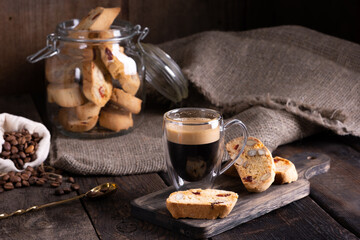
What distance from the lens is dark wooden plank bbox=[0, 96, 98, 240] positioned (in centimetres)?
108

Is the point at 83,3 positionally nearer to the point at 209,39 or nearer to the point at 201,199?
the point at 209,39

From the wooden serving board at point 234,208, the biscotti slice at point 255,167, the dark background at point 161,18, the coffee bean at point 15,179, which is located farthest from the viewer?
the dark background at point 161,18

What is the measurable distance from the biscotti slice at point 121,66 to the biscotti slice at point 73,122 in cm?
13

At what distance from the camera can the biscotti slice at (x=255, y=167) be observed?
1181 millimetres

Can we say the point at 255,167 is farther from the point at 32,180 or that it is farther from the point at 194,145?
the point at 32,180

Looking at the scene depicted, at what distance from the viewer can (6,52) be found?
2.04 m

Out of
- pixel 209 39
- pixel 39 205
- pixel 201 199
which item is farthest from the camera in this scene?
pixel 209 39

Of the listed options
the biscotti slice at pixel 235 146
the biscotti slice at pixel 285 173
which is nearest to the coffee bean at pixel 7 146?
the biscotti slice at pixel 235 146

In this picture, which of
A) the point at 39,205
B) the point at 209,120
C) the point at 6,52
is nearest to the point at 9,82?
the point at 6,52

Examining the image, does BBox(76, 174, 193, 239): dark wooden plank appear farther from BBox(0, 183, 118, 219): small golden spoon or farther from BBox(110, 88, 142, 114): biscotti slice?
BBox(110, 88, 142, 114): biscotti slice

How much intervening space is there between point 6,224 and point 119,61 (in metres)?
0.59

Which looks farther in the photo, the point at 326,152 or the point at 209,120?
the point at 326,152

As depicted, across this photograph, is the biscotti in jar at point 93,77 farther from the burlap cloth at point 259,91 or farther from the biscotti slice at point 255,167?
the biscotti slice at point 255,167

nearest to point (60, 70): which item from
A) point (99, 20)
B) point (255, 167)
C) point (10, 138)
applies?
point (99, 20)
